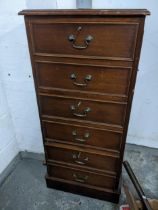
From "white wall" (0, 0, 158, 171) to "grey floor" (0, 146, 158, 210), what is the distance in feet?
0.40

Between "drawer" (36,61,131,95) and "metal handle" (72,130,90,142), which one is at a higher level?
"drawer" (36,61,131,95)

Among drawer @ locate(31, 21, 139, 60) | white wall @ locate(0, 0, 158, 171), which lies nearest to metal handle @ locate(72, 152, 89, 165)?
white wall @ locate(0, 0, 158, 171)

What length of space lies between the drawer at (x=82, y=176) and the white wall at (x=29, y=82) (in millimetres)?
336

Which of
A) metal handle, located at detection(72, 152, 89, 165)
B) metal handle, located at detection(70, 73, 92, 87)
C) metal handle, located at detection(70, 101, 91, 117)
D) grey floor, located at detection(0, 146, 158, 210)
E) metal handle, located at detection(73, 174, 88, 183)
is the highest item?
metal handle, located at detection(70, 73, 92, 87)

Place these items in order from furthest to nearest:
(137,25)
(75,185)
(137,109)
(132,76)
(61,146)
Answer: (137,109)
(75,185)
(61,146)
(132,76)
(137,25)

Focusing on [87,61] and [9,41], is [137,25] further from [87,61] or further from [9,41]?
[9,41]

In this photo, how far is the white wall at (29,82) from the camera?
1.27 metres

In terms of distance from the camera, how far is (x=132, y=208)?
1205 mm

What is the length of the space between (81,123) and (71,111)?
9 centimetres

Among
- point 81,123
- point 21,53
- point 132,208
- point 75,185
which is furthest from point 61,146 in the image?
point 21,53

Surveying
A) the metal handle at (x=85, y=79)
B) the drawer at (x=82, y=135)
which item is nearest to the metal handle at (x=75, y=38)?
the metal handle at (x=85, y=79)

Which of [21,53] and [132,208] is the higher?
[21,53]

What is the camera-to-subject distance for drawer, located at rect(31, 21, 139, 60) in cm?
85

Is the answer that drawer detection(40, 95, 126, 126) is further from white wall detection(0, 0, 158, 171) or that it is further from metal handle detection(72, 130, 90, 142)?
white wall detection(0, 0, 158, 171)
